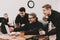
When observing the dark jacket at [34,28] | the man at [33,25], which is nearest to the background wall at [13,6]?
the dark jacket at [34,28]

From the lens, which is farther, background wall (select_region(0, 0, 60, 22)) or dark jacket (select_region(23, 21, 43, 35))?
background wall (select_region(0, 0, 60, 22))

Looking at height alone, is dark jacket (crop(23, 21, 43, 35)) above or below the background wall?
below

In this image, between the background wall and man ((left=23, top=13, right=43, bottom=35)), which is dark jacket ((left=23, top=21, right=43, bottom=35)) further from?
the background wall

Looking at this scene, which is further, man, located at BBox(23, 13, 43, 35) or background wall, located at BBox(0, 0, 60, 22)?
background wall, located at BBox(0, 0, 60, 22)

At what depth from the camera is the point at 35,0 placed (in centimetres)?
810

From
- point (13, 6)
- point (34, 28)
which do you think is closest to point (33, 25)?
point (34, 28)

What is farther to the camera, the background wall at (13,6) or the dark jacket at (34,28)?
the background wall at (13,6)

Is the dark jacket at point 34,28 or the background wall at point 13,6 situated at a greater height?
the background wall at point 13,6

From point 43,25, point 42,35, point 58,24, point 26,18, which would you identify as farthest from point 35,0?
point 58,24

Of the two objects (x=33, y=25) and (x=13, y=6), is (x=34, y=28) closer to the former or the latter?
(x=33, y=25)

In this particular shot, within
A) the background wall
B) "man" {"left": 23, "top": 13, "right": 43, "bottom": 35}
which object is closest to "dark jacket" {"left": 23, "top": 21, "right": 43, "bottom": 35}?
"man" {"left": 23, "top": 13, "right": 43, "bottom": 35}

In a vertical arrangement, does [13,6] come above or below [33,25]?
above

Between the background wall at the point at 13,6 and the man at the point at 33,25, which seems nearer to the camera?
the man at the point at 33,25

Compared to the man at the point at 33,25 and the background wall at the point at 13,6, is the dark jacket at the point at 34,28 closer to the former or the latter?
→ the man at the point at 33,25
